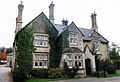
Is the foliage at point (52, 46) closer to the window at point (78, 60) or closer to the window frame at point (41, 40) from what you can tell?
the window frame at point (41, 40)

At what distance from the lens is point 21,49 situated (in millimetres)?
17469

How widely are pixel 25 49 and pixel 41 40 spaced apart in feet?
10.1

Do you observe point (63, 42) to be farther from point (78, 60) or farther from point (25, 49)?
point (25, 49)

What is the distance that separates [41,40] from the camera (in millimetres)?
19391

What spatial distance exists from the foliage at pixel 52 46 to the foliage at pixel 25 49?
3058 millimetres

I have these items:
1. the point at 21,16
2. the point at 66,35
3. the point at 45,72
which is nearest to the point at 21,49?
the point at 45,72

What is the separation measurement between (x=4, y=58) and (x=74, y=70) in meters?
69.3

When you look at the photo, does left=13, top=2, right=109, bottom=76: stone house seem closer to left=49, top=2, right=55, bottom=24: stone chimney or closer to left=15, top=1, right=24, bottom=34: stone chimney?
left=15, top=1, right=24, bottom=34: stone chimney

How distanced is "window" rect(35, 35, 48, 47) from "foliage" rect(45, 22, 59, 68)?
0.85 meters

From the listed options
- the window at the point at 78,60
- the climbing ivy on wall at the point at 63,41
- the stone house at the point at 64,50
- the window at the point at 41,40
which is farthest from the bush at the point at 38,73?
the window at the point at 78,60


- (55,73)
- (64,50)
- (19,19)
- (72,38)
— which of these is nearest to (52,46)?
(64,50)

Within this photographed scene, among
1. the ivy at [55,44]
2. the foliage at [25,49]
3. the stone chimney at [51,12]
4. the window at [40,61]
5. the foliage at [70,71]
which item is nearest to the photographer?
the foliage at [25,49]

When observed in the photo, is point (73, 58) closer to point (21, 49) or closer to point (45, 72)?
point (45, 72)

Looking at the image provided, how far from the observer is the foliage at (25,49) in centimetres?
1708
